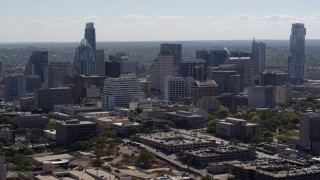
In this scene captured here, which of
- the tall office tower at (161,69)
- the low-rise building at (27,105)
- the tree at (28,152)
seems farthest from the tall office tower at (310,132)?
the tall office tower at (161,69)

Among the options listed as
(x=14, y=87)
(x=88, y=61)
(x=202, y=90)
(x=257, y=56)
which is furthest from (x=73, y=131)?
(x=257, y=56)

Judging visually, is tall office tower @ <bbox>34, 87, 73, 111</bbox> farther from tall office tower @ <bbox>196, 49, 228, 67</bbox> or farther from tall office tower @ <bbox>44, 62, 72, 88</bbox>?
tall office tower @ <bbox>196, 49, 228, 67</bbox>

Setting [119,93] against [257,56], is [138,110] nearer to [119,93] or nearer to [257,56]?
[119,93]

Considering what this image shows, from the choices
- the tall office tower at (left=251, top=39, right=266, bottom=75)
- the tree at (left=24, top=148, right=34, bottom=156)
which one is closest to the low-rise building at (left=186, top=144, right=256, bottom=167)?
the tree at (left=24, top=148, right=34, bottom=156)

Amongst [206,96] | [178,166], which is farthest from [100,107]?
[178,166]

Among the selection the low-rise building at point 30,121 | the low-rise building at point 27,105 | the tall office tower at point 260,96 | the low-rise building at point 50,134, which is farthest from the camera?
the tall office tower at point 260,96

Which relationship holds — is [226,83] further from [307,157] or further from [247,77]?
[307,157]

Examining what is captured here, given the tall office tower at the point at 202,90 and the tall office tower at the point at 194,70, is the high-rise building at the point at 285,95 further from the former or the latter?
the tall office tower at the point at 194,70
